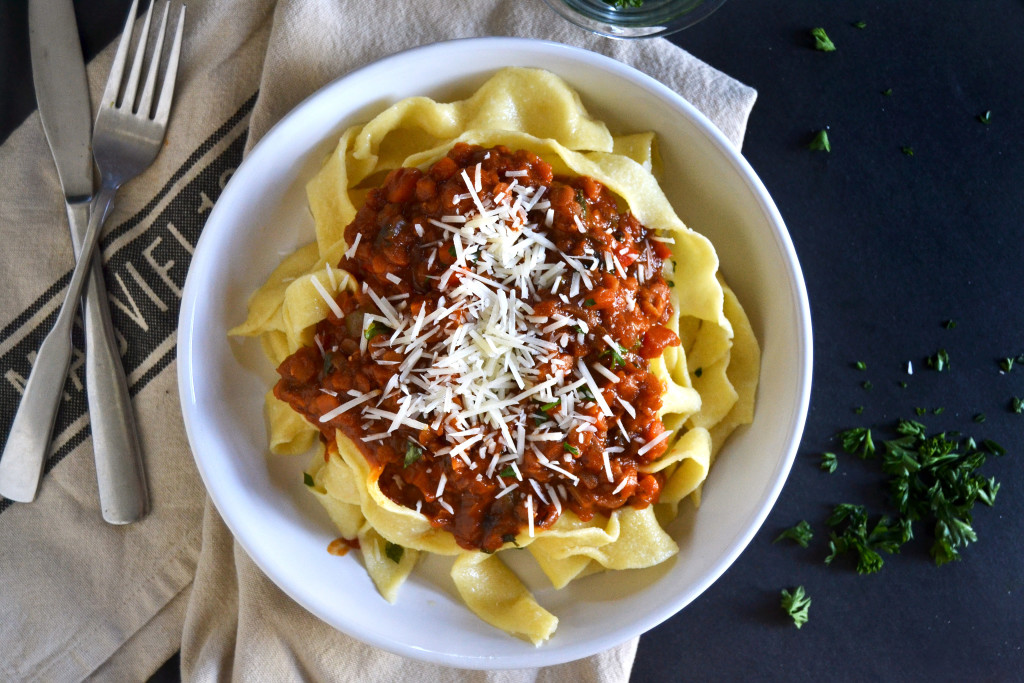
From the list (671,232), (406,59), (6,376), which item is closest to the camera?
(406,59)

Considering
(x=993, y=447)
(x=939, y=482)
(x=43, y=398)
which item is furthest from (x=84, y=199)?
(x=993, y=447)

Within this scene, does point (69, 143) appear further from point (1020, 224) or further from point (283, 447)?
point (1020, 224)

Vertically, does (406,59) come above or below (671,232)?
above

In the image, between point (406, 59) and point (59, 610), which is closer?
point (406, 59)

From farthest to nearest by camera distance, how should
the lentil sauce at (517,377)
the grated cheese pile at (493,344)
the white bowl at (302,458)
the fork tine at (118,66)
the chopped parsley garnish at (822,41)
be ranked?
the chopped parsley garnish at (822,41)
the fork tine at (118,66)
the white bowl at (302,458)
the lentil sauce at (517,377)
the grated cheese pile at (493,344)

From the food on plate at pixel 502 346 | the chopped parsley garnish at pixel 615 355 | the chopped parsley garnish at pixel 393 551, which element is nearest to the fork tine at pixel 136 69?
the food on plate at pixel 502 346

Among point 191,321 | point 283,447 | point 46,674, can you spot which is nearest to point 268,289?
point 191,321

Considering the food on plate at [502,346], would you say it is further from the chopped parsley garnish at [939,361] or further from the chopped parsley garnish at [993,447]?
the chopped parsley garnish at [993,447]

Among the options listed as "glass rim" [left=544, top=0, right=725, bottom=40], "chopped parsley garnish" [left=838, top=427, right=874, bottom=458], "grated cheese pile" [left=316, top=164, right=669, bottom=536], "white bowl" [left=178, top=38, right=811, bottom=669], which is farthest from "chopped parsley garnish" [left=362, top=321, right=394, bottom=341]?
"chopped parsley garnish" [left=838, top=427, right=874, bottom=458]
